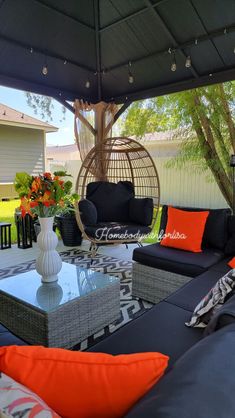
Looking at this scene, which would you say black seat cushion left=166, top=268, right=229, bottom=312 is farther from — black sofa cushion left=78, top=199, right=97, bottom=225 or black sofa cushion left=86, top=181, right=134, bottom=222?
black sofa cushion left=86, top=181, right=134, bottom=222

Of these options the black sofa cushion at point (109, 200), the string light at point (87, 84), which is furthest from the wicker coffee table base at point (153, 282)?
the string light at point (87, 84)

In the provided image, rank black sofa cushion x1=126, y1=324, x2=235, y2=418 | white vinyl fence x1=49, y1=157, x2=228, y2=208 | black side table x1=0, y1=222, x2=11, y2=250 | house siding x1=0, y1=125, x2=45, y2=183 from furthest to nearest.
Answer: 1. house siding x1=0, y1=125, x2=45, y2=183
2. white vinyl fence x1=49, y1=157, x2=228, y2=208
3. black side table x1=0, y1=222, x2=11, y2=250
4. black sofa cushion x1=126, y1=324, x2=235, y2=418

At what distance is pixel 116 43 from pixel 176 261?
3.11m

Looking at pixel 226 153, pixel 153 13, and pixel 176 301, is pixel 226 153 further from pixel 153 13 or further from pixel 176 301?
pixel 176 301

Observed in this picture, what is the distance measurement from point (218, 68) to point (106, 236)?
8.45ft

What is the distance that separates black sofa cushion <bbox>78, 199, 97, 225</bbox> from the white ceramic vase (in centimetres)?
166

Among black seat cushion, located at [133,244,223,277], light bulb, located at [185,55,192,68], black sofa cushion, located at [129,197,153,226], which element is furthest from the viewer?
black sofa cushion, located at [129,197,153,226]

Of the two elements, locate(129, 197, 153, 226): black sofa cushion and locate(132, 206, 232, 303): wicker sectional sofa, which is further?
locate(129, 197, 153, 226): black sofa cushion

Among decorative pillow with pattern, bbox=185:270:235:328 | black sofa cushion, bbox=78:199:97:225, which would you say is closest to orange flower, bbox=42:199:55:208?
decorative pillow with pattern, bbox=185:270:235:328

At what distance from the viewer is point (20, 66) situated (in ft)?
12.4

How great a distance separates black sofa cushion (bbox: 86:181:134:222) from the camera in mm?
4141

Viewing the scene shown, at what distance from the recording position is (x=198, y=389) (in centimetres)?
52

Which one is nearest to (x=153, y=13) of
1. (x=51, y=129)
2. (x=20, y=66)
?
(x=20, y=66)

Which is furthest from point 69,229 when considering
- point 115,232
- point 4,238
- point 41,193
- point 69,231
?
point 41,193
